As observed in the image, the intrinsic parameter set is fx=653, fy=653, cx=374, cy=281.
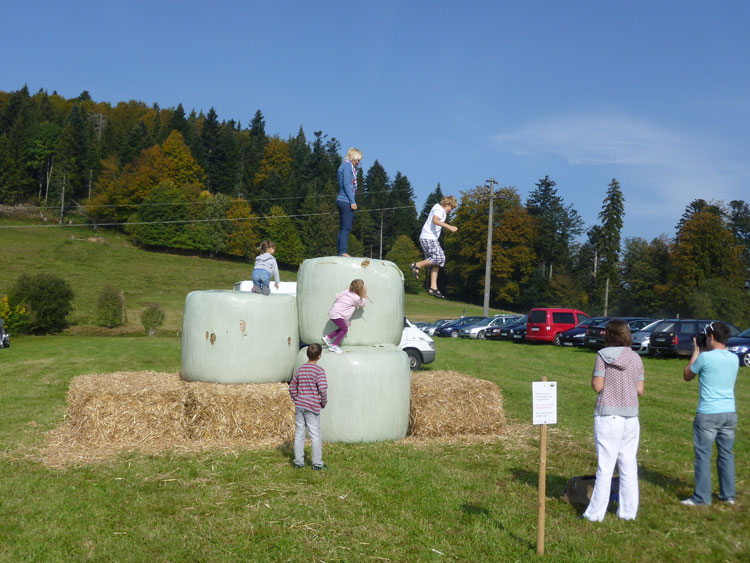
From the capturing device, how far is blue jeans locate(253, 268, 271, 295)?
10539mm

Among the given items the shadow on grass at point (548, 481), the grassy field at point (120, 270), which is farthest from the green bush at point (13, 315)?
the shadow on grass at point (548, 481)

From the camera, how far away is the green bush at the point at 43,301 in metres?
37.3

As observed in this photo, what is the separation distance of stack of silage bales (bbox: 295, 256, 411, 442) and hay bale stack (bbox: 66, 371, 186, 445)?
1.80m

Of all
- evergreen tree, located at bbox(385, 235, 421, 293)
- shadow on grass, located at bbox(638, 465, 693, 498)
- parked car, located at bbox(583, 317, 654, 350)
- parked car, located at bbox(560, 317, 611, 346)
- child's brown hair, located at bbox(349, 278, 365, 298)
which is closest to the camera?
shadow on grass, located at bbox(638, 465, 693, 498)

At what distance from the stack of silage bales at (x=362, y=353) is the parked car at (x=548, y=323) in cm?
2018

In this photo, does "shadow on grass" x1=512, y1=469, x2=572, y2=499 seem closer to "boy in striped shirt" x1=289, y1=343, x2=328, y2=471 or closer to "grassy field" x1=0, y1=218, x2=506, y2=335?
"boy in striped shirt" x1=289, y1=343, x2=328, y2=471

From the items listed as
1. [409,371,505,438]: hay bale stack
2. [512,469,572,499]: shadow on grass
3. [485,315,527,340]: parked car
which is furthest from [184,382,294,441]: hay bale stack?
[485,315,527,340]: parked car

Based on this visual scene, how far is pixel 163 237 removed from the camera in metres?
81.2

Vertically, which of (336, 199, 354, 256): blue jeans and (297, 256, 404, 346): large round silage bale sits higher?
(336, 199, 354, 256): blue jeans

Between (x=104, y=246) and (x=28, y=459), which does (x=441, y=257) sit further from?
(x=104, y=246)

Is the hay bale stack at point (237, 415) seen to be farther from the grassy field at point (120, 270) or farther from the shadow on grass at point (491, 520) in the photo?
the grassy field at point (120, 270)

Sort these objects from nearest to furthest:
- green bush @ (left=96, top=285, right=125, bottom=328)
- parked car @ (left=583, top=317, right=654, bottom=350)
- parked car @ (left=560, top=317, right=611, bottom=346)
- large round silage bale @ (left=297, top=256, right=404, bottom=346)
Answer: large round silage bale @ (left=297, top=256, right=404, bottom=346) < parked car @ (left=583, top=317, right=654, bottom=350) < parked car @ (left=560, top=317, right=611, bottom=346) < green bush @ (left=96, top=285, right=125, bottom=328)

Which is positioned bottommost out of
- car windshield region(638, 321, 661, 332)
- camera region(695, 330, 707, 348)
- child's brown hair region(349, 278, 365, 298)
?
car windshield region(638, 321, 661, 332)

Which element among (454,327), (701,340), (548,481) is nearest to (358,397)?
(548,481)
